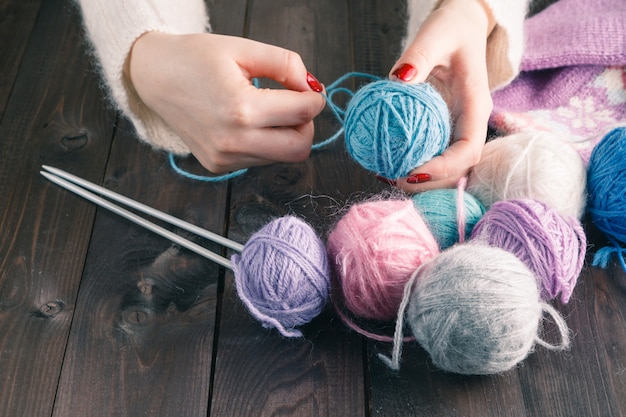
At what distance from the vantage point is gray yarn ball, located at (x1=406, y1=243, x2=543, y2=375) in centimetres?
63

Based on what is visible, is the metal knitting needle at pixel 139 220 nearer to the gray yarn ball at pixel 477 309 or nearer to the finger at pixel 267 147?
the finger at pixel 267 147

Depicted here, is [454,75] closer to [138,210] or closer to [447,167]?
[447,167]

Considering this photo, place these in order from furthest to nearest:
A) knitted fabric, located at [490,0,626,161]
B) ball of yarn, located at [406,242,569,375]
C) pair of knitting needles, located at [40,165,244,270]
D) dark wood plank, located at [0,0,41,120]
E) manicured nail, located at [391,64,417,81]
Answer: dark wood plank, located at [0,0,41,120]
knitted fabric, located at [490,0,626,161]
pair of knitting needles, located at [40,165,244,270]
manicured nail, located at [391,64,417,81]
ball of yarn, located at [406,242,569,375]

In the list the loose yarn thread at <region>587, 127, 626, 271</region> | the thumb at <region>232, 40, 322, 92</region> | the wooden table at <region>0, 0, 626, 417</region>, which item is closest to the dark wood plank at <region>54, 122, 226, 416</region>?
the wooden table at <region>0, 0, 626, 417</region>

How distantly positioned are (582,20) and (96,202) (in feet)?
2.88

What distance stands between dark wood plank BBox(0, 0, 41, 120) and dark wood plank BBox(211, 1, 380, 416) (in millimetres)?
510

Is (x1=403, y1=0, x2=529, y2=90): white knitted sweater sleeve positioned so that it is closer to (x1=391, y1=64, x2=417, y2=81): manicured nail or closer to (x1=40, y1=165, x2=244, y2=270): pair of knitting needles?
(x1=391, y1=64, x2=417, y2=81): manicured nail

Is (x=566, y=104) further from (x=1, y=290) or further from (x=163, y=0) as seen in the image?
(x=1, y=290)

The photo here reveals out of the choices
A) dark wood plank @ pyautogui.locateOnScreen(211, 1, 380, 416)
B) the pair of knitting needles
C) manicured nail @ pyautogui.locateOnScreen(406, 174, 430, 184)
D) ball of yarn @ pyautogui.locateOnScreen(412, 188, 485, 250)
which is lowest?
dark wood plank @ pyautogui.locateOnScreen(211, 1, 380, 416)

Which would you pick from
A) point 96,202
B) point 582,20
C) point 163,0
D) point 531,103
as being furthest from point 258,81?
point 582,20

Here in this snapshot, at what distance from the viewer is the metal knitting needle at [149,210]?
837mm

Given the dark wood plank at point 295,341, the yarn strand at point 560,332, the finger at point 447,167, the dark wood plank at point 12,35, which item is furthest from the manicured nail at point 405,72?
the dark wood plank at point 12,35

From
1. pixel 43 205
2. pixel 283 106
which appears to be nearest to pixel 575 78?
pixel 283 106

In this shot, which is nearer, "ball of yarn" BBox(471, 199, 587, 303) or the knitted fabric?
"ball of yarn" BBox(471, 199, 587, 303)
